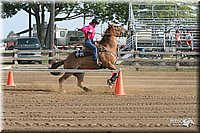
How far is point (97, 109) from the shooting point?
10.6 meters

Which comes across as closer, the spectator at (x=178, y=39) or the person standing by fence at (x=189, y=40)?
the spectator at (x=178, y=39)

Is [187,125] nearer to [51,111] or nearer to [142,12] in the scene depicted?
[51,111]

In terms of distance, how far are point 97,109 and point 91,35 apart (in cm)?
444

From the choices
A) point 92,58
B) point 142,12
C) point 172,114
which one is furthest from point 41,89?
point 142,12

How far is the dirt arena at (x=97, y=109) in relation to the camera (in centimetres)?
864

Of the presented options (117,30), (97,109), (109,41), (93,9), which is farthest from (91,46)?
(93,9)

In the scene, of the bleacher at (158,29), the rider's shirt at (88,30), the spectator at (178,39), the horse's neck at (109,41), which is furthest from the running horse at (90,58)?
the spectator at (178,39)

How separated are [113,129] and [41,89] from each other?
22.5ft

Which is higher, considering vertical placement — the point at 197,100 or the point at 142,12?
the point at 142,12

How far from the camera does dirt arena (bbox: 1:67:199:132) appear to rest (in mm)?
8641

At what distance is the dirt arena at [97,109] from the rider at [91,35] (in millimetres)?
1127

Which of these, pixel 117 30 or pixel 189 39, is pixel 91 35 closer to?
pixel 117 30

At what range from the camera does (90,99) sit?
12.3 metres

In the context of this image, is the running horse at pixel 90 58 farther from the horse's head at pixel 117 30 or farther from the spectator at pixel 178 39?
the spectator at pixel 178 39
